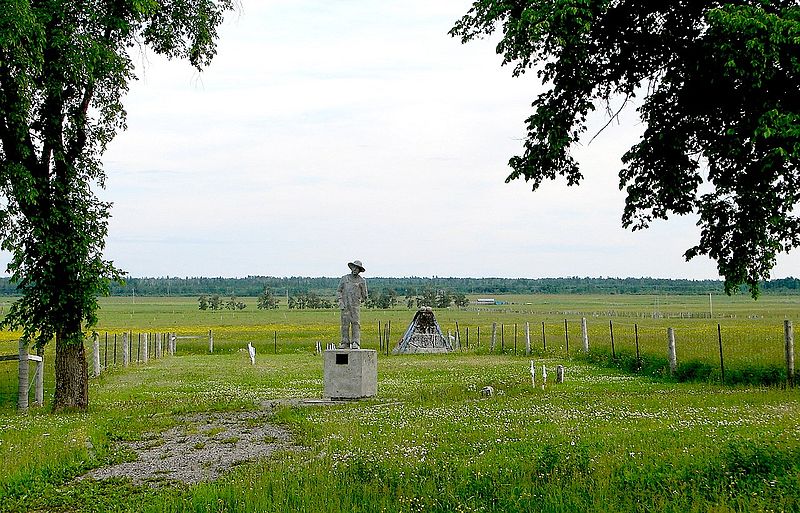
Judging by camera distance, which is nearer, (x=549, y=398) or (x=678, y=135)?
(x=678, y=135)

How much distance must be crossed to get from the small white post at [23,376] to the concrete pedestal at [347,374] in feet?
25.1

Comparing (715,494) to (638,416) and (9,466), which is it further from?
(9,466)

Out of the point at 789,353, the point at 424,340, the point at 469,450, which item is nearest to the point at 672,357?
the point at 789,353

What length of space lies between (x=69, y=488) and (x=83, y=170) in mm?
11236

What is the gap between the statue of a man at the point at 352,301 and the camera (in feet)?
83.7

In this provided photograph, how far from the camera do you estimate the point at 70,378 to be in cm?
2161

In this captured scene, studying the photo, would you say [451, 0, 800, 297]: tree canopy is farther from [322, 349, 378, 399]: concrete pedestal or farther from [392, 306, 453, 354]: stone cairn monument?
[392, 306, 453, 354]: stone cairn monument

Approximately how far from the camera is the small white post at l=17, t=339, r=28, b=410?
21422 mm

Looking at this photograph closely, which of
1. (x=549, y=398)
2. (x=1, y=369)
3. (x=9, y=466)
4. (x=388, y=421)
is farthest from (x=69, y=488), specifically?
(x=1, y=369)

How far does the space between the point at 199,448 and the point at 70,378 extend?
768 centimetres

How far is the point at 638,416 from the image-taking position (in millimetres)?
17969

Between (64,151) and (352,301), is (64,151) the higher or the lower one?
the higher one

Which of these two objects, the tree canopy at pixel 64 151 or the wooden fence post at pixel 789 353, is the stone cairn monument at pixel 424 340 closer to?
the wooden fence post at pixel 789 353

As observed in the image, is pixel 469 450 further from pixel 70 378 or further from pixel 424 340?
pixel 424 340
